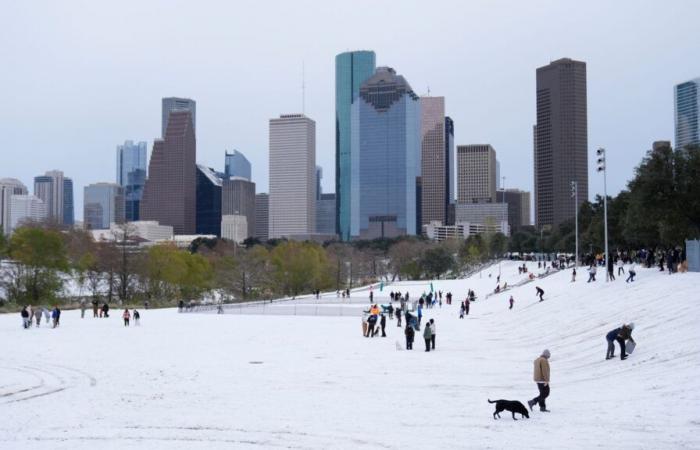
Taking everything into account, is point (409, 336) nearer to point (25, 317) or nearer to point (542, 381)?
point (542, 381)

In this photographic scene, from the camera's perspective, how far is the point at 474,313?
4875 centimetres

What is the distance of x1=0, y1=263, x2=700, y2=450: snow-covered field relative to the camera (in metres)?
13.7

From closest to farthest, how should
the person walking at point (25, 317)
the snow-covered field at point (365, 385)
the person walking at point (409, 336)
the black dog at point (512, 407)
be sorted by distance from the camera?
the snow-covered field at point (365, 385), the black dog at point (512, 407), the person walking at point (409, 336), the person walking at point (25, 317)

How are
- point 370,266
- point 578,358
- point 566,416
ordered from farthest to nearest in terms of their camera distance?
point 370,266 → point 578,358 → point 566,416

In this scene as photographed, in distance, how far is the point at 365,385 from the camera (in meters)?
19.8

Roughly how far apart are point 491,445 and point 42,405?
1059 cm

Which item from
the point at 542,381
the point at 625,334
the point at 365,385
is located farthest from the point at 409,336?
the point at 542,381

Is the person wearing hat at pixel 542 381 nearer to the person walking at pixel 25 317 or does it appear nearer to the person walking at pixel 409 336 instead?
the person walking at pixel 409 336

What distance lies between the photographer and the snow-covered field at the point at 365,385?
45.1 ft

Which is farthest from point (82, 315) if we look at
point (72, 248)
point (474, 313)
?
point (72, 248)

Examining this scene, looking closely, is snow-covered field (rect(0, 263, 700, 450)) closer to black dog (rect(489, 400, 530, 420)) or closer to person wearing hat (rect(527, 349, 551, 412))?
black dog (rect(489, 400, 530, 420))

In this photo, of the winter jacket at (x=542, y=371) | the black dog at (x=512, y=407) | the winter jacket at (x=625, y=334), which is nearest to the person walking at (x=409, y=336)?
the winter jacket at (x=625, y=334)

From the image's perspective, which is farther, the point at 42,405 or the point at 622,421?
the point at 42,405

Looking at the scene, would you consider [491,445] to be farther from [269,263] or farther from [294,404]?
[269,263]
